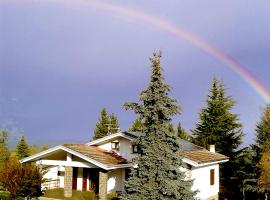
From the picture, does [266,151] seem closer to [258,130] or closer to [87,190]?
[258,130]

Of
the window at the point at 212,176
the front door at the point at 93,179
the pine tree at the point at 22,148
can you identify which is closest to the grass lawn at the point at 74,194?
the front door at the point at 93,179

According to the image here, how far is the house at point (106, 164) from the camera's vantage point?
93.9 feet

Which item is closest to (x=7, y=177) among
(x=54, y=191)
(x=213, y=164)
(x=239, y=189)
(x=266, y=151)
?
(x=54, y=191)

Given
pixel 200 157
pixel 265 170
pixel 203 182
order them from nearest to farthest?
pixel 265 170
pixel 200 157
pixel 203 182

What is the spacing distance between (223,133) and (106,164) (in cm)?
2212

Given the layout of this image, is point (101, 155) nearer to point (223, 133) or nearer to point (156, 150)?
point (156, 150)

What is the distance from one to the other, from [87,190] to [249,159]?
54.7 ft

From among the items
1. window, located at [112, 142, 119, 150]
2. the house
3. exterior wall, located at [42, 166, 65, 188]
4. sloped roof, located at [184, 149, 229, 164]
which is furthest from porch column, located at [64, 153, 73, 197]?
sloped roof, located at [184, 149, 229, 164]

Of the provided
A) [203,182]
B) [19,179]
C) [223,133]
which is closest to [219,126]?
[223,133]

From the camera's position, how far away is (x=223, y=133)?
4581 cm

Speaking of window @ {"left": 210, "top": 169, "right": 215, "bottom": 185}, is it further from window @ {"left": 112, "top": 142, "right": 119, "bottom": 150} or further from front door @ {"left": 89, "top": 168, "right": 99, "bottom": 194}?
front door @ {"left": 89, "top": 168, "right": 99, "bottom": 194}

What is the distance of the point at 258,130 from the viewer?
121 ft

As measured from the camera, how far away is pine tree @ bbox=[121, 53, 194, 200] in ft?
68.0

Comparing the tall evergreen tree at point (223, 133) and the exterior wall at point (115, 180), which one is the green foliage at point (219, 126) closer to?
the tall evergreen tree at point (223, 133)
